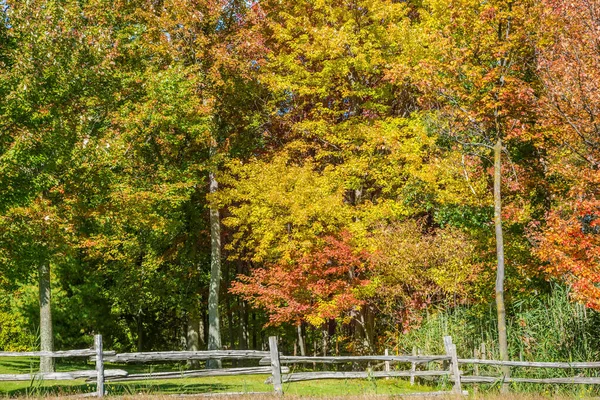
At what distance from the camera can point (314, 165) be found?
24219 millimetres

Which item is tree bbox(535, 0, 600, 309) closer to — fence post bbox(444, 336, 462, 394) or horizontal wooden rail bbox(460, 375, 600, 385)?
horizontal wooden rail bbox(460, 375, 600, 385)

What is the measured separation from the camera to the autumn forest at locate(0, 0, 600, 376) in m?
14.9

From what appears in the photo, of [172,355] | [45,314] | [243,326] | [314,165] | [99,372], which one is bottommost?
[99,372]

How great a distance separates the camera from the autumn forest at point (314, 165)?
A: 49.0ft

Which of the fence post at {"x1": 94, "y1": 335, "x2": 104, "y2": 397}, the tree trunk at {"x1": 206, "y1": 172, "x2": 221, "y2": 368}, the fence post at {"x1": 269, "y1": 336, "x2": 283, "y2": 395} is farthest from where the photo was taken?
the tree trunk at {"x1": 206, "y1": 172, "x2": 221, "y2": 368}

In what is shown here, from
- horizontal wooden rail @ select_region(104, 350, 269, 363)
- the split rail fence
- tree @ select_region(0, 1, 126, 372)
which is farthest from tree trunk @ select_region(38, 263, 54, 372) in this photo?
horizontal wooden rail @ select_region(104, 350, 269, 363)

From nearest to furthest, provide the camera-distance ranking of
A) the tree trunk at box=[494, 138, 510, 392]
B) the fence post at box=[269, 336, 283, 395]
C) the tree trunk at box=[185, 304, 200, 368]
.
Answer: the fence post at box=[269, 336, 283, 395] < the tree trunk at box=[494, 138, 510, 392] < the tree trunk at box=[185, 304, 200, 368]

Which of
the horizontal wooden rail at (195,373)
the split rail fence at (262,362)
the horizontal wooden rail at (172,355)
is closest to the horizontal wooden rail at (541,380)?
the split rail fence at (262,362)

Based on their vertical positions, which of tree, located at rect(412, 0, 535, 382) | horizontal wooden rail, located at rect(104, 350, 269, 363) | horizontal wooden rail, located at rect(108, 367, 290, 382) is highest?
tree, located at rect(412, 0, 535, 382)

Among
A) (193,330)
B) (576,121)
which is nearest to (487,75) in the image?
(576,121)

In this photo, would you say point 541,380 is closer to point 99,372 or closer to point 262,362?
point 262,362

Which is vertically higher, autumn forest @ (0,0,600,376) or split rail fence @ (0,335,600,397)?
autumn forest @ (0,0,600,376)

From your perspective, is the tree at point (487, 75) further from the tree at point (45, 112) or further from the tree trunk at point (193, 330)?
the tree trunk at point (193, 330)

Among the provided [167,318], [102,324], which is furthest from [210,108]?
[167,318]
